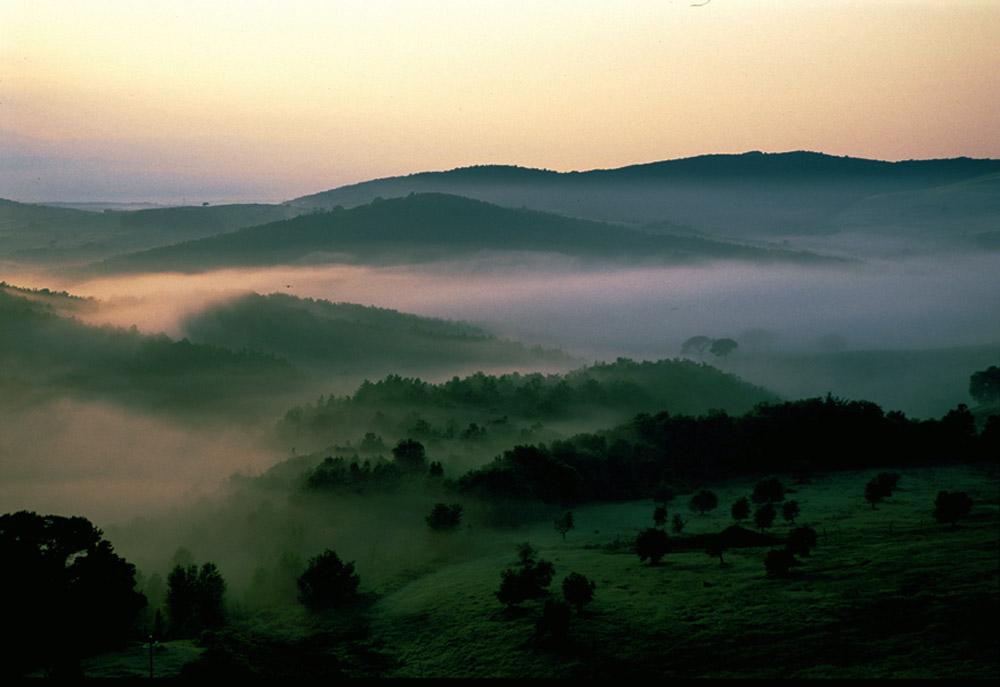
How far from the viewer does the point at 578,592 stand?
231 feet

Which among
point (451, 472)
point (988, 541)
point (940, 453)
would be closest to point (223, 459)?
point (451, 472)

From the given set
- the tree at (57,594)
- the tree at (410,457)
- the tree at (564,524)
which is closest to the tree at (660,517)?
the tree at (564,524)

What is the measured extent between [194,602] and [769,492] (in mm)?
67603

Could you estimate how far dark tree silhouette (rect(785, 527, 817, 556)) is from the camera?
249 ft

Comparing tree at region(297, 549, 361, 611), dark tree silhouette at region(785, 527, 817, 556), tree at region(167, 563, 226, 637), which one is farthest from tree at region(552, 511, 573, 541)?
tree at region(167, 563, 226, 637)

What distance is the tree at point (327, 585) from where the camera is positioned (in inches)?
3226

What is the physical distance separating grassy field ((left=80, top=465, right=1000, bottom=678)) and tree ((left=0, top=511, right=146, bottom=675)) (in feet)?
11.8

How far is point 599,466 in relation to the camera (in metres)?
123

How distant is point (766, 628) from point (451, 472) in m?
70.8

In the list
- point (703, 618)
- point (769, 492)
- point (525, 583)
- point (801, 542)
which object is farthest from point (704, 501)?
point (703, 618)

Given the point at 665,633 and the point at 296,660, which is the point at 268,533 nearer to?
the point at 296,660

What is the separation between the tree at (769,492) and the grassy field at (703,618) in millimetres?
9653

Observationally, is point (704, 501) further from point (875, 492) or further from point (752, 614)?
point (752, 614)

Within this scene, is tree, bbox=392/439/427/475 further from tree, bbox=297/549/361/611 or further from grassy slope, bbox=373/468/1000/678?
tree, bbox=297/549/361/611
